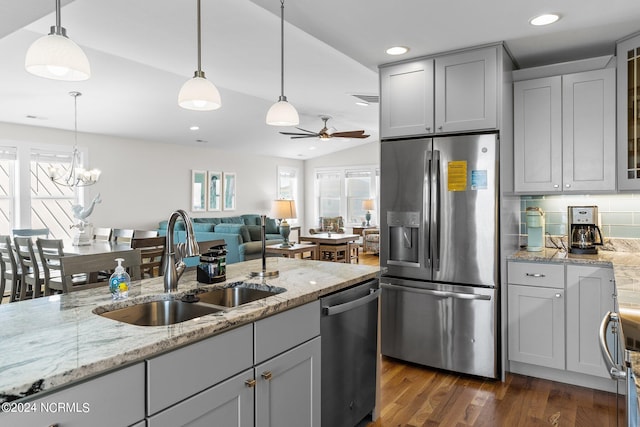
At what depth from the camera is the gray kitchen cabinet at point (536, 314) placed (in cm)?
296

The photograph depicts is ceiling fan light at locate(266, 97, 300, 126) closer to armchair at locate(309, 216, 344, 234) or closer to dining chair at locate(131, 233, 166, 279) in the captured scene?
dining chair at locate(131, 233, 166, 279)

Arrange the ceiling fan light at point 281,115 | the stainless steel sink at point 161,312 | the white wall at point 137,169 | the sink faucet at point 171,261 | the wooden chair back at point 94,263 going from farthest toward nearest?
the white wall at point 137,169 → the ceiling fan light at point 281,115 → the wooden chair back at point 94,263 → the sink faucet at point 171,261 → the stainless steel sink at point 161,312

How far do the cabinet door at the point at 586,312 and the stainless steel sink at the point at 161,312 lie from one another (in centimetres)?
253

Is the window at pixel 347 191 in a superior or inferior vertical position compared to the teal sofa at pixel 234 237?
superior

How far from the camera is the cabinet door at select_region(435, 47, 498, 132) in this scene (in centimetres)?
301

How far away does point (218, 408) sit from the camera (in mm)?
1403

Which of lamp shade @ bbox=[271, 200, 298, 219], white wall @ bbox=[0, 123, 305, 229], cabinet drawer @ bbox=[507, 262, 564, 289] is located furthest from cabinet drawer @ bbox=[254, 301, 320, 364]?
white wall @ bbox=[0, 123, 305, 229]

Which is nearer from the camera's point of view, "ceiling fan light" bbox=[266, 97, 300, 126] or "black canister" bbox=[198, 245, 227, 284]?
"black canister" bbox=[198, 245, 227, 284]

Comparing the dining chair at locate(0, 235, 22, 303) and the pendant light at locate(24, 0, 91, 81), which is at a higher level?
the pendant light at locate(24, 0, 91, 81)

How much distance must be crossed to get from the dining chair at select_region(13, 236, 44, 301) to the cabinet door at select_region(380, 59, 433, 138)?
3432 mm

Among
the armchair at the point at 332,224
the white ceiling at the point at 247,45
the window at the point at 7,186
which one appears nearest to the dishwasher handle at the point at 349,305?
the white ceiling at the point at 247,45

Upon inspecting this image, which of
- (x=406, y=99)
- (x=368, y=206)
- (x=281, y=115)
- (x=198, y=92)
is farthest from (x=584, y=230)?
(x=368, y=206)

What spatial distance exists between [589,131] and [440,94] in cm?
114

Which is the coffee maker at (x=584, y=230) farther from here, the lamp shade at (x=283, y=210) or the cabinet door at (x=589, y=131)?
the lamp shade at (x=283, y=210)
